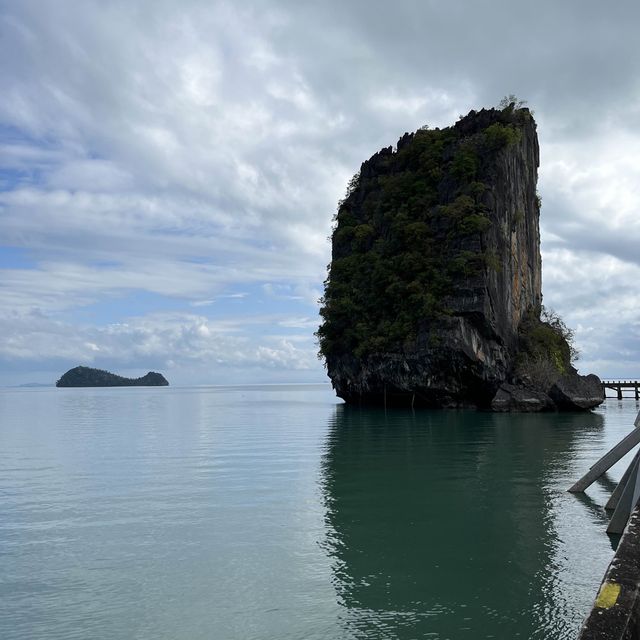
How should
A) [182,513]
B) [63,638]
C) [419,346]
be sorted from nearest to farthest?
[63,638]
[182,513]
[419,346]

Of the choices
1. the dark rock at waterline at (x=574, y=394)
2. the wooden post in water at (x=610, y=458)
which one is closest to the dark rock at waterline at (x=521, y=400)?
the dark rock at waterline at (x=574, y=394)

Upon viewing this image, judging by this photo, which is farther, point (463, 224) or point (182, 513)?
point (463, 224)

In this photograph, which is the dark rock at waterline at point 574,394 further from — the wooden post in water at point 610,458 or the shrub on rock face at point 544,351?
the wooden post in water at point 610,458

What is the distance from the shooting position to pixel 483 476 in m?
17.5

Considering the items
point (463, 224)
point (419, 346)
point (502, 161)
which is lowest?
point (419, 346)

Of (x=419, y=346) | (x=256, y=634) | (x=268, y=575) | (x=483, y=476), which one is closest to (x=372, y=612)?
(x=256, y=634)

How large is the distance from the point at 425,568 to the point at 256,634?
3.12 metres

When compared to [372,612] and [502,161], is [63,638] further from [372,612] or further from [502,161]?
[502,161]

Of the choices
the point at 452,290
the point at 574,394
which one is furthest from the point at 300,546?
the point at 574,394

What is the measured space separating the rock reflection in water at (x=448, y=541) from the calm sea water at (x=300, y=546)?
4 centimetres

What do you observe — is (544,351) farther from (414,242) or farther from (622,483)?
(622,483)

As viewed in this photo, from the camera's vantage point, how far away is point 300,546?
10.3 meters

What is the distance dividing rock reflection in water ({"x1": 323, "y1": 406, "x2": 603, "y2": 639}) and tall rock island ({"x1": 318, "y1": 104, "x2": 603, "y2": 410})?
83.1 feet

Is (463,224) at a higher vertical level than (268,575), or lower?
higher
